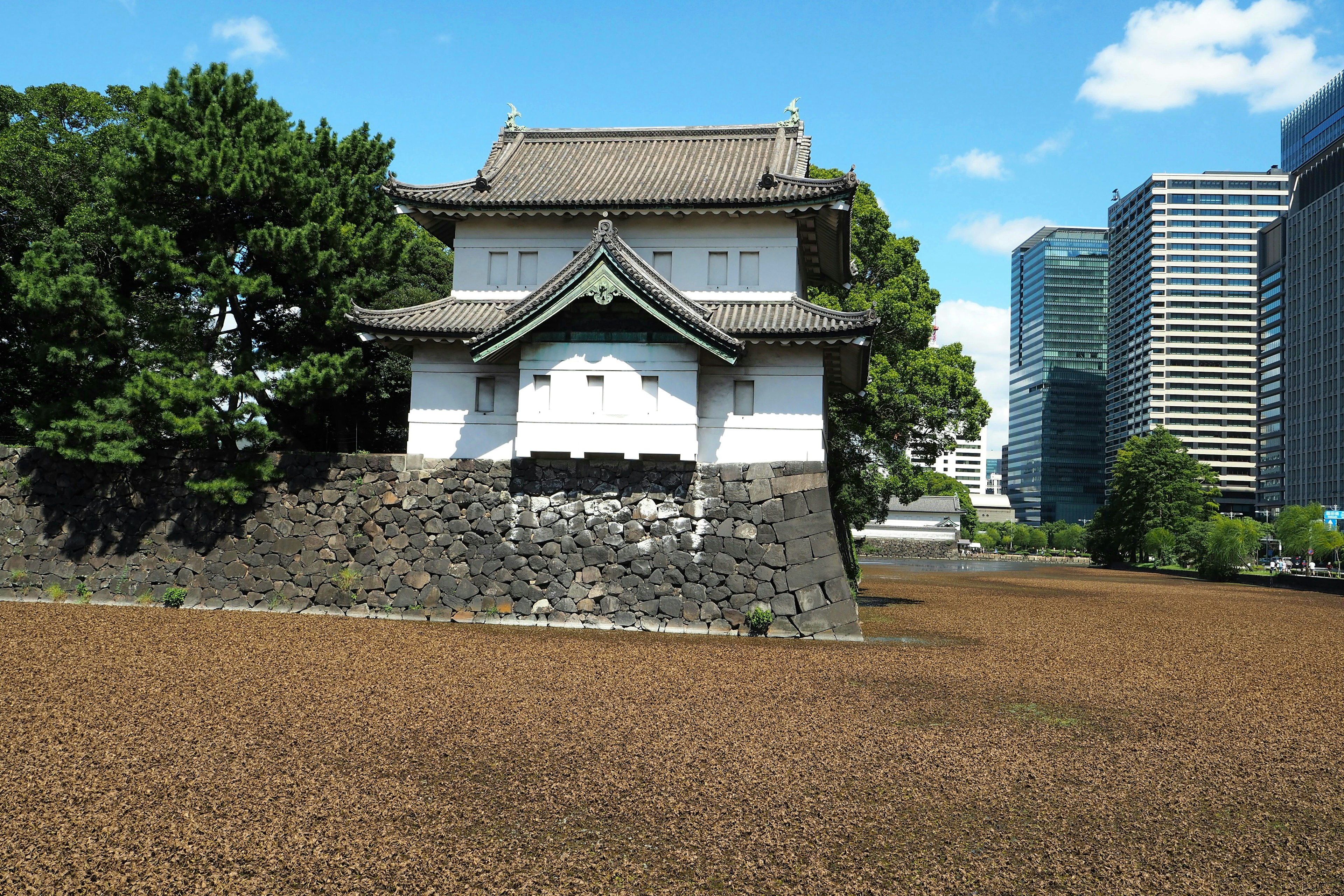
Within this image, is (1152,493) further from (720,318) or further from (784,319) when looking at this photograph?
(720,318)

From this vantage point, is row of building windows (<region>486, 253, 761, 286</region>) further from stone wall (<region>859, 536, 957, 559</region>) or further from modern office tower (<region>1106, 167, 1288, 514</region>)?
modern office tower (<region>1106, 167, 1288, 514</region>)

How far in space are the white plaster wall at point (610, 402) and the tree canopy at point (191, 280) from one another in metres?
Answer: 5.41

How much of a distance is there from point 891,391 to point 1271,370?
129010 millimetres

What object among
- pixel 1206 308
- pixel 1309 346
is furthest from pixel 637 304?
pixel 1206 308

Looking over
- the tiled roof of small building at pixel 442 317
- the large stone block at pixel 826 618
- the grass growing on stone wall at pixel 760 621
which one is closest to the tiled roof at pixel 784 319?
the tiled roof of small building at pixel 442 317

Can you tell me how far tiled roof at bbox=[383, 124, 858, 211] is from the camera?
2081cm

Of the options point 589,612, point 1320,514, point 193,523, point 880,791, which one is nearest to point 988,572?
point 1320,514

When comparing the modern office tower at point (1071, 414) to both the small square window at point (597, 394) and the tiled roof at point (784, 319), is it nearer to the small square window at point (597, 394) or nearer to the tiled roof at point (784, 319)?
the tiled roof at point (784, 319)

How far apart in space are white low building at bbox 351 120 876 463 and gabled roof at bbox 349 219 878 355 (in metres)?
0.04

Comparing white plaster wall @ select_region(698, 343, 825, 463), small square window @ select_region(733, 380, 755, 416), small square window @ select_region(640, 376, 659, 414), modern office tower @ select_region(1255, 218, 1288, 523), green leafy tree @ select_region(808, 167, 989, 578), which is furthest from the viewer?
modern office tower @ select_region(1255, 218, 1288, 523)

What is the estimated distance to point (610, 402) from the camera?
19.5 m

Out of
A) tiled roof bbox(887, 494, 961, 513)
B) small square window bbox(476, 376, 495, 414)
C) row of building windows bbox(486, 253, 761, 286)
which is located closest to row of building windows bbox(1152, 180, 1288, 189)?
tiled roof bbox(887, 494, 961, 513)

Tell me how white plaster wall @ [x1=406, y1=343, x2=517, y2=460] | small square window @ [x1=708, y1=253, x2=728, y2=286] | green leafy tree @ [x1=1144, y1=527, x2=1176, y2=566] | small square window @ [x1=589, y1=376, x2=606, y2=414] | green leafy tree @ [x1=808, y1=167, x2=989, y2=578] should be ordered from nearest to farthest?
small square window @ [x1=589, y1=376, x2=606, y2=414], white plaster wall @ [x1=406, y1=343, x2=517, y2=460], small square window @ [x1=708, y1=253, x2=728, y2=286], green leafy tree @ [x1=808, y1=167, x2=989, y2=578], green leafy tree @ [x1=1144, y1=527, x2=1176, y2=566]

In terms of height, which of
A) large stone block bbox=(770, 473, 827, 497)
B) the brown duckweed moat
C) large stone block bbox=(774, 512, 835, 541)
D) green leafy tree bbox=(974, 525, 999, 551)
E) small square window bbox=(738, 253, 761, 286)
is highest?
small square window bbox=(738, 253, 761, 286)
